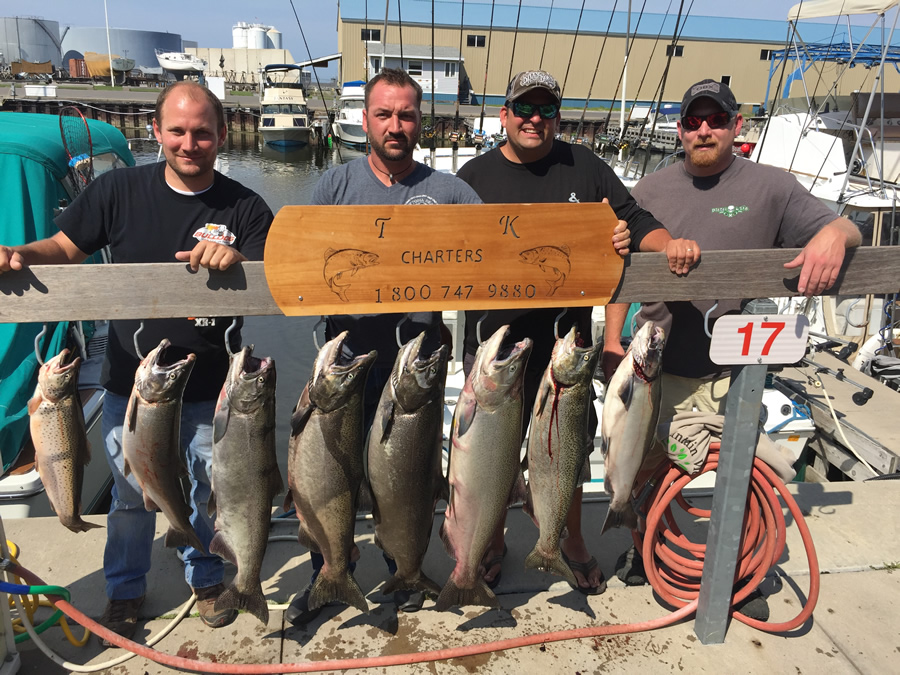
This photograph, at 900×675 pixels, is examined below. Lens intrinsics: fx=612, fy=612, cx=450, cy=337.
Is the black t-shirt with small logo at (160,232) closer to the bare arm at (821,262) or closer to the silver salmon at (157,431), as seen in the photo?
the silver salmon at (157,431)

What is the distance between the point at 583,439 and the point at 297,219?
147 cm

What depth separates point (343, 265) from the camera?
2285 millimetres

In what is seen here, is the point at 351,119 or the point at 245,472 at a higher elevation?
the point at 351,119

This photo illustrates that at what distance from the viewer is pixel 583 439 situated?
103 inches

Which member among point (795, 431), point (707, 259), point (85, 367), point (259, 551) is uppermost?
point (707, 259)

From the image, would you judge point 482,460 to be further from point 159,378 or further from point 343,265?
point 159,378

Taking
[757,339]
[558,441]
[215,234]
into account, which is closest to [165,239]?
[215,234]

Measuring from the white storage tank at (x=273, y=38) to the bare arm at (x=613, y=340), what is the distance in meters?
97.0

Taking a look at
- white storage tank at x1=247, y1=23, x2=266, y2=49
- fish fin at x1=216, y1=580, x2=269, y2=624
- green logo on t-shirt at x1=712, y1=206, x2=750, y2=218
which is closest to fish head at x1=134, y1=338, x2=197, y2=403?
fish fin at x1=216, y1=580, x2=269, y2=624

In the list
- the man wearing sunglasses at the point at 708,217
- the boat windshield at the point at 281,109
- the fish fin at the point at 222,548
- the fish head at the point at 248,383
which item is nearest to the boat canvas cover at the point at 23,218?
the fish fin at the point at 222,548

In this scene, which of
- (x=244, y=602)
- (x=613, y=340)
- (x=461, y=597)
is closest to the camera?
(x=244, y=602)

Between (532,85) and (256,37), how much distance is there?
91417mm

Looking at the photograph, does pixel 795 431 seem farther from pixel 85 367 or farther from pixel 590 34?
pixel 590 34

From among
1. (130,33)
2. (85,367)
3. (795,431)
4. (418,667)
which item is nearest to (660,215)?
(418,667)
